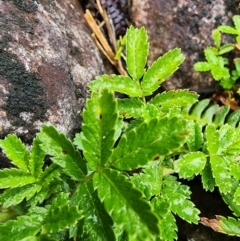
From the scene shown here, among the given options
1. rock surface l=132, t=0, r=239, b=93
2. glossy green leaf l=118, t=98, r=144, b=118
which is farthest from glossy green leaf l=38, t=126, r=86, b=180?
rock surface l=132, t=0, r=239, b=93

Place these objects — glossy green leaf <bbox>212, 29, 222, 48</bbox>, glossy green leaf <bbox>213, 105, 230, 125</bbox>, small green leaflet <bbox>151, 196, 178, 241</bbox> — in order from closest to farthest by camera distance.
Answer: small green leaflet <bbox>151, 196, 178, 241</bbox>
glossy green leaf <bbox>213, 105, 230, 125</bbox>
glossy green leaf <bbox>212, 29, 222, 48</bbox>

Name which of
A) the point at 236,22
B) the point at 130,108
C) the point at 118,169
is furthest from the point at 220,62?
the point at 118,169

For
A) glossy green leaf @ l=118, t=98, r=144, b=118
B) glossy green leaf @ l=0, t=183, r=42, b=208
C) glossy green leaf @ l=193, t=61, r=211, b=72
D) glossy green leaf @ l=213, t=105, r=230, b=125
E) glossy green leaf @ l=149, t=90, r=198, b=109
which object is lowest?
glossy green leaf @ l=213, t=105, r=230, b=125

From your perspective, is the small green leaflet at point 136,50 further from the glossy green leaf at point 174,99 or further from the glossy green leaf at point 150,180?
the glossy green leaf at point 150,180

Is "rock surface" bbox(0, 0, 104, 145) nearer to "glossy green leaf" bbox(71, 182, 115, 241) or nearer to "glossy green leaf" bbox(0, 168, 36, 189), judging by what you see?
"glossy green leaf" bbox(0, 168, 36, 189)

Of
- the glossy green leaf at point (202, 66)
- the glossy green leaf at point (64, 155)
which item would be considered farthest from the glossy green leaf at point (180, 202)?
the glossy green leaf at point (202, 66)

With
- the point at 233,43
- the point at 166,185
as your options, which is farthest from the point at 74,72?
the point at 233,43
